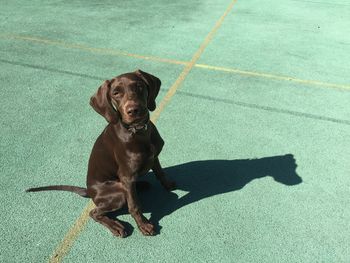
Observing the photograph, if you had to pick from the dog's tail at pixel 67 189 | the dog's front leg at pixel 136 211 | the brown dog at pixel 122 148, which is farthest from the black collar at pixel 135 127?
the dog's tail at pixel 67 189

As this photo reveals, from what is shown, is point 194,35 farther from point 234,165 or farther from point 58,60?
point 234,165

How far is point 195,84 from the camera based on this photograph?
23.9 feet

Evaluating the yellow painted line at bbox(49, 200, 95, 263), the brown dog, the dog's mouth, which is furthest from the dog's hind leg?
the dog's mouth

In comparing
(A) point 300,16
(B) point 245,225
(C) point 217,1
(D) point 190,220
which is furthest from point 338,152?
(C) point 217,1

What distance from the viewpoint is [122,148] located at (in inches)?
153

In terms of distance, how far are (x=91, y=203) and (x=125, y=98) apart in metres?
1.56

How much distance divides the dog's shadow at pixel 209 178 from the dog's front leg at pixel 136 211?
8.2 inches

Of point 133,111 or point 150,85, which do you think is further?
point 150,85

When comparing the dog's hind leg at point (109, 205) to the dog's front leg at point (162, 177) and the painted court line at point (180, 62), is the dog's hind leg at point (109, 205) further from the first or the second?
the painted court line at point (180, 62)

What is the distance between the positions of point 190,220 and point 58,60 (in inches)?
202

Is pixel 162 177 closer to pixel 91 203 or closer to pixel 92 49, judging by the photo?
pixel 91 203

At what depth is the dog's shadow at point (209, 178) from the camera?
15.0 feet

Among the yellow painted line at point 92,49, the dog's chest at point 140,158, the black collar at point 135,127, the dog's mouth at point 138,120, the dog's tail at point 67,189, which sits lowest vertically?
the yellow painted line at point 92,49

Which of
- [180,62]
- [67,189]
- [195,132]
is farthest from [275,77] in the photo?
[67,189]
